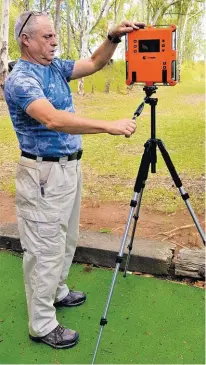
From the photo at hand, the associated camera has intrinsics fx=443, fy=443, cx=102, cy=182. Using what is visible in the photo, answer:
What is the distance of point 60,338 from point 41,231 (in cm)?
63

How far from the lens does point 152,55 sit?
7.38ft

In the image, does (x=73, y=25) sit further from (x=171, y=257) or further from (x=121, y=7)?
(x=171, y=257)

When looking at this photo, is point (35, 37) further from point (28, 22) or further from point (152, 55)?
point (152, 55)

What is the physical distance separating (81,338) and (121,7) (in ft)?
84.0

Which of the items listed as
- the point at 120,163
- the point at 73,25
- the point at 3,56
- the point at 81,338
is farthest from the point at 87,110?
the point at 73,25

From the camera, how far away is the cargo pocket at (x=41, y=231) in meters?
2.32

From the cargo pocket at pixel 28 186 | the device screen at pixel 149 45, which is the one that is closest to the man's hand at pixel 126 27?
the device screen at pixel 149 45

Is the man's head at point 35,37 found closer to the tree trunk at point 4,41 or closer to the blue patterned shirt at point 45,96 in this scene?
the blue patterned shirt at point 45,96

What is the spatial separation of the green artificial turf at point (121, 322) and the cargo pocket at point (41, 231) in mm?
564

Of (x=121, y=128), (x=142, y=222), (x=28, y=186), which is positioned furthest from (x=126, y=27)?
(x=142, y=222)

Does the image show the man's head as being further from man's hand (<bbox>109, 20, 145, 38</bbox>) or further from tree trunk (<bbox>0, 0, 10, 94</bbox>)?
tree trunk (<bbox>0, 0, 10, 94</bbox>)

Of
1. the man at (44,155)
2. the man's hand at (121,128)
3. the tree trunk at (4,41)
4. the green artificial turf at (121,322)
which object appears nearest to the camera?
the man's hand at (121,128)

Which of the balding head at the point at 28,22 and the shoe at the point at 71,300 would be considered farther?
the shoe at the point at 71,300

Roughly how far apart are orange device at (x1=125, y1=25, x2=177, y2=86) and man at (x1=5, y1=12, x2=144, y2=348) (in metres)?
0.10
